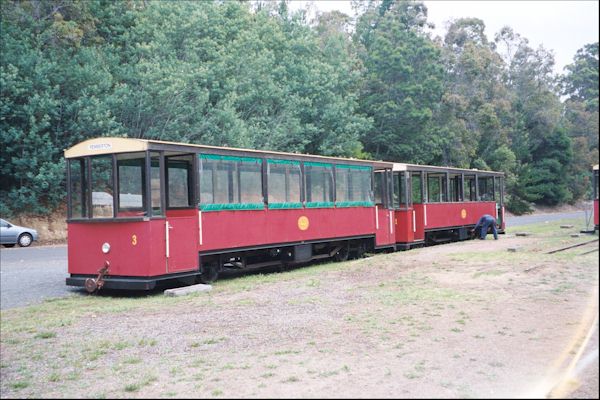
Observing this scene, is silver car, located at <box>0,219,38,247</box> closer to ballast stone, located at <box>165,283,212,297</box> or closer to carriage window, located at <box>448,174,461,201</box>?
ballast stone, located at <box>165,283,212,297</box>

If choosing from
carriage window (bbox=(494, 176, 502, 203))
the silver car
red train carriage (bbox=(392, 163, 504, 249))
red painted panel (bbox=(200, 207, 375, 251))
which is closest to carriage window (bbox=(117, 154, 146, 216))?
red painted panel (bbox=(200, 207, 375, 251))

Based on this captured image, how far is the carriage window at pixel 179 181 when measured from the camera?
1234cm

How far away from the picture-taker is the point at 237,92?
3528 centimetres

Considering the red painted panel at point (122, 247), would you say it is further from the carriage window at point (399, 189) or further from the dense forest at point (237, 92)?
the carriage window at point (399, 189)

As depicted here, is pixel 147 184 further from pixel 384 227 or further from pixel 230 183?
pixel 384 227

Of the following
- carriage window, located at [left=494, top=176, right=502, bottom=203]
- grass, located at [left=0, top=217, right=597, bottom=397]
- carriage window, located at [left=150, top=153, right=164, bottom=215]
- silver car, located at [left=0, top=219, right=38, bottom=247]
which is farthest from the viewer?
carriage window, located at [left=494, top=176, right=502, bottom=203]

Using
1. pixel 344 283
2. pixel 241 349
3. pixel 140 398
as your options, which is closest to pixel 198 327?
pixel 241 349

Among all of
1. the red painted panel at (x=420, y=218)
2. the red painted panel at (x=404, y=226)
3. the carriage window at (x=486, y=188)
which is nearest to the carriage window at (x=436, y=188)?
the red painted panel at (x=420, y=218)

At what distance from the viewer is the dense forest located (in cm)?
2623

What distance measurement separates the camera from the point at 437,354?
580 centimetres

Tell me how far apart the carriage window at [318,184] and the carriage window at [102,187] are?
554cm

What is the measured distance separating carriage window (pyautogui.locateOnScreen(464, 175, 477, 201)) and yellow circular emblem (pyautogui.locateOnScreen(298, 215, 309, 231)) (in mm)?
Result: 11543

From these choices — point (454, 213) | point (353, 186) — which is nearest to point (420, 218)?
point (454, 213)

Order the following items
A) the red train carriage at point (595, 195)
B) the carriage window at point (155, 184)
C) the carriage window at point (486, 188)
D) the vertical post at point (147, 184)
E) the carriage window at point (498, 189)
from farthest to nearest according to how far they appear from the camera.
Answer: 1. the carriage window at point (498, 189)
2. the carriage window at point (486, 188)
3. the carriage window at point (155, 184)
4. the vertical post at point (147, 184)
5. the red train carriage at point (595, 195)
